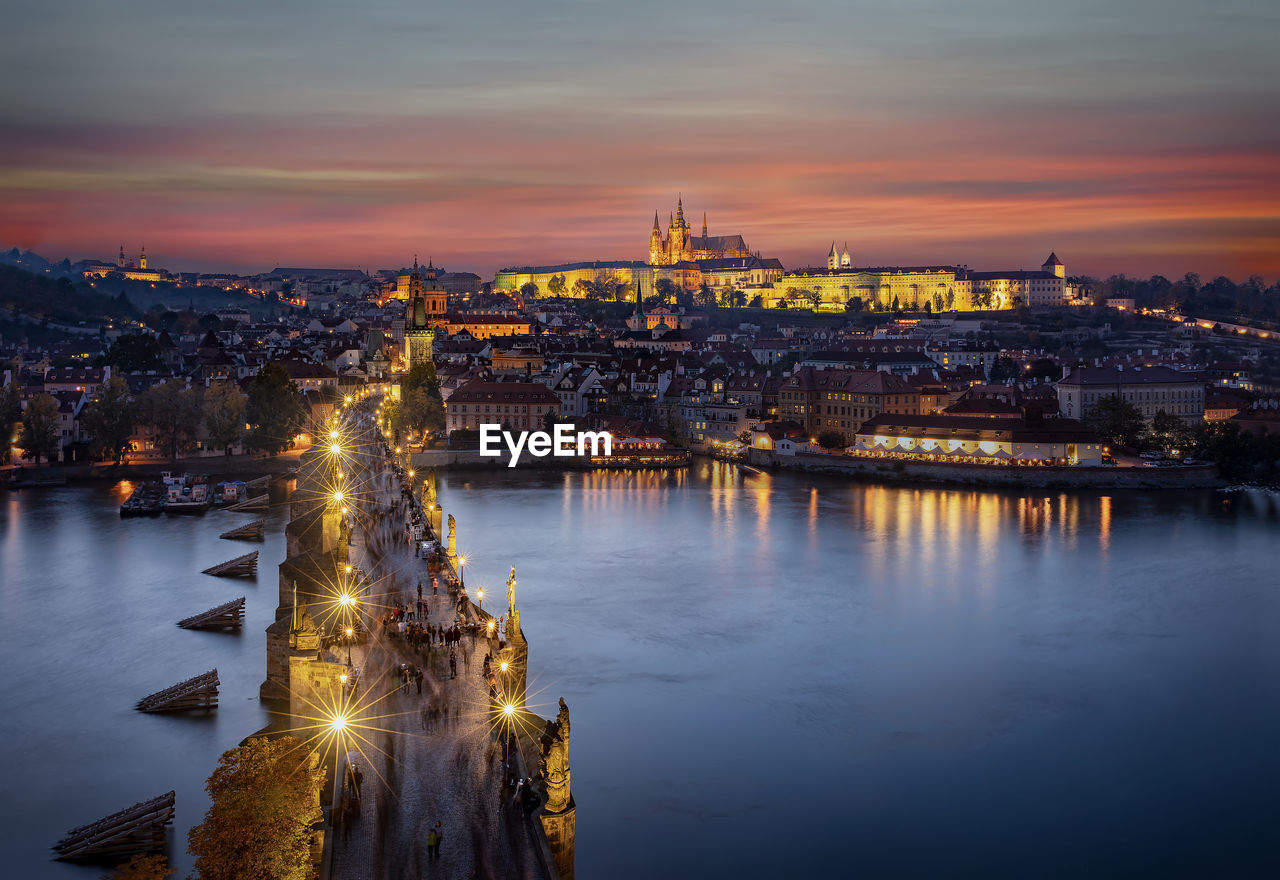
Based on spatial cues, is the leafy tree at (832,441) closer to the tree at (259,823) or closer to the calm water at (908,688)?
the calm water at (908,688)

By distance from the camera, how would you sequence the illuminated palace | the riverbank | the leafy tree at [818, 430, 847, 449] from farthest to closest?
the illuminated palace
the leafy tree at [818, 430, 847, 449]
the riverbank

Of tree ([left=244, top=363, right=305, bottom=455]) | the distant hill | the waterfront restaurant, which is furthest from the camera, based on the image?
the distant hill

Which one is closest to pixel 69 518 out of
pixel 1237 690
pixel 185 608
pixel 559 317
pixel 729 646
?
pixel 185 608

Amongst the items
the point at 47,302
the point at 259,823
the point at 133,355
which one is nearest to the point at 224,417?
the point at 133,355

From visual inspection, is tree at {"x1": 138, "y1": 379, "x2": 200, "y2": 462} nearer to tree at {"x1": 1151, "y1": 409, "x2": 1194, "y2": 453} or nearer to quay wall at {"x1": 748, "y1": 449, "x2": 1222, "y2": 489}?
quay wall at {"x1": 748, "y1": 449, "x2": 1222, "y2": 489}

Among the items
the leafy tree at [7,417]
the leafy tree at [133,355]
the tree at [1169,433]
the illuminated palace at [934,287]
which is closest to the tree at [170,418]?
the leafy tree at [7,417]

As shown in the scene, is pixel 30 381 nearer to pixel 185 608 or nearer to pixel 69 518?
pixel 69 518

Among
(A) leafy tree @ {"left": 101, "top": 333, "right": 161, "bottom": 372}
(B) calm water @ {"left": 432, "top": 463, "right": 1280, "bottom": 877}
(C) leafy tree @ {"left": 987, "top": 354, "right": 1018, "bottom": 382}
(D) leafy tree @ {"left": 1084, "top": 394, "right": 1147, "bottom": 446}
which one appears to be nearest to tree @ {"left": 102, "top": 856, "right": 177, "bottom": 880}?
(B) calm water @ {"left": 432, "top": 463, "right": 1280, "bottom": 877}
